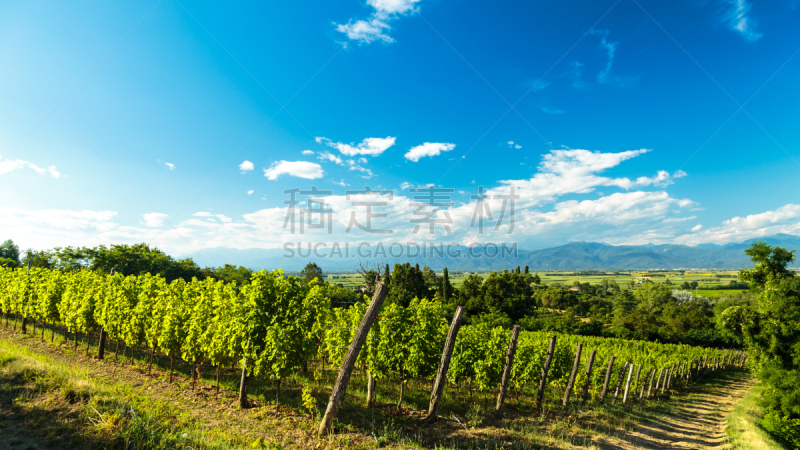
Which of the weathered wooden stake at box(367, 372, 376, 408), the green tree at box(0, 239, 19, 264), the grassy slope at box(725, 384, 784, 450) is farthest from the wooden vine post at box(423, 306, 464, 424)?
the green tree at box(0, 239, 19, 264)

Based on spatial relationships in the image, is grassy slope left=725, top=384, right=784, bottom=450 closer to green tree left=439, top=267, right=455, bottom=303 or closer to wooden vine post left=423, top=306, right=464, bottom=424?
wooden vine post left=423, top=306, right=464, bottom=424

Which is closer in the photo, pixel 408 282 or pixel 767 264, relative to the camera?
pixel 767 264

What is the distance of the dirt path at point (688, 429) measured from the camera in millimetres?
10212

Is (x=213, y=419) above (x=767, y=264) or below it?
below

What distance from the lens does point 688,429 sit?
41.5 ft

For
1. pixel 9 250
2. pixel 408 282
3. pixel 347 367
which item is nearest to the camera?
pixel 347 367

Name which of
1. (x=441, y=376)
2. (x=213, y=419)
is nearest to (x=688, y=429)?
(x=441, y=376)

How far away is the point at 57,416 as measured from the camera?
7.24 metres

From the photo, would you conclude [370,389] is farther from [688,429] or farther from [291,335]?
[688,429]

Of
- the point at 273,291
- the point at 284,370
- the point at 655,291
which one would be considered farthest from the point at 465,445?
the point at 655,291

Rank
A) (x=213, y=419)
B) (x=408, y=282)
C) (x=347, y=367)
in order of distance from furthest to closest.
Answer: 1. (x=408, y=282)
2. (x=213, y=419)
3. (x=347, y=367)

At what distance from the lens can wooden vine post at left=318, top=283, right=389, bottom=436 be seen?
749 centimetres

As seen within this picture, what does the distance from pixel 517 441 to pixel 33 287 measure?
25060 mm

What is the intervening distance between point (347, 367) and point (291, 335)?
74.7 inches
